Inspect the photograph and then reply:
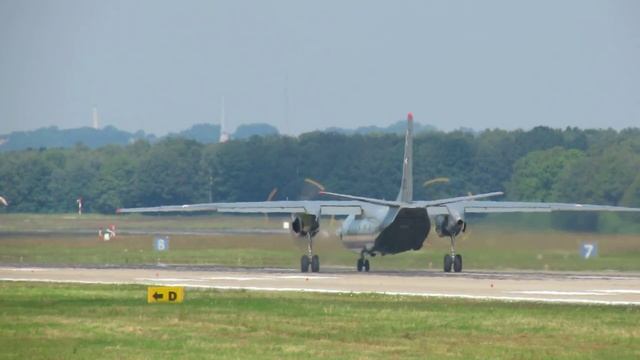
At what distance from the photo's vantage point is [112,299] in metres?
43.2

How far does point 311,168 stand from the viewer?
13162 cm

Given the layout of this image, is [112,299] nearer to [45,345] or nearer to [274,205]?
[45,345]

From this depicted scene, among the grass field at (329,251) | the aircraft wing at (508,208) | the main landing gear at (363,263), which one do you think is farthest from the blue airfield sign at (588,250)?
the main landing gear at (363,263)

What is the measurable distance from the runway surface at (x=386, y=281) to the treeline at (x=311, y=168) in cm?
4703

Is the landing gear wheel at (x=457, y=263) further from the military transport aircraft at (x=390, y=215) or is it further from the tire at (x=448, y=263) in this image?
the tire at (x=448, y=263)

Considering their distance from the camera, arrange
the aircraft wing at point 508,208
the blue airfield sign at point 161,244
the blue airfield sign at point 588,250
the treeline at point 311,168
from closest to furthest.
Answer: the aircraft wing at point 508,208, the blue airfield sign at point 588,250, the blue airfield sign at point 161,244, the treeline at point 311,168

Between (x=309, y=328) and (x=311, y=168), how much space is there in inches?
3832

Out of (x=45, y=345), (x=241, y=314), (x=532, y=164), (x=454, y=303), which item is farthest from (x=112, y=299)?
(x=532, y=164)

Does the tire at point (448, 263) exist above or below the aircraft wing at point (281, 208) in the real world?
below

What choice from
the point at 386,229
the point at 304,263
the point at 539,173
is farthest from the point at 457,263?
the point at 539,173

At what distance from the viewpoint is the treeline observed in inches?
4924

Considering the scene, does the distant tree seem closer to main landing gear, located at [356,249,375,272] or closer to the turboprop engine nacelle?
main landing gear, located at [356,249,375,272]

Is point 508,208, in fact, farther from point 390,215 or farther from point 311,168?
point 311,168

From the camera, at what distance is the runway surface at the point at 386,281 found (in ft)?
149
